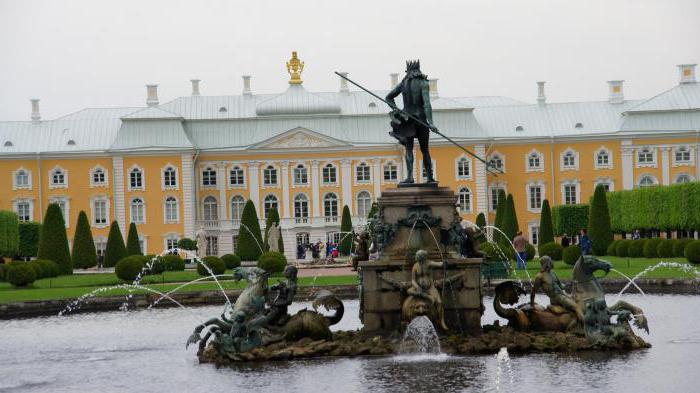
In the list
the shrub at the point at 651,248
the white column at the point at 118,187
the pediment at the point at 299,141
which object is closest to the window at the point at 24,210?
the white column at the point at 118,187

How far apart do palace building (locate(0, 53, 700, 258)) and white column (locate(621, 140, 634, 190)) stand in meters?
0.05

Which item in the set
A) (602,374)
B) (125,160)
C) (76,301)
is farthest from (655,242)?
(125,160)

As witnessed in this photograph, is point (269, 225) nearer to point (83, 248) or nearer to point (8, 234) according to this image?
point (8, 234)

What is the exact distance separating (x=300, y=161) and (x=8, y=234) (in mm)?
21581

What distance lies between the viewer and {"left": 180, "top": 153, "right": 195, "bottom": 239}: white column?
76688 millimetres

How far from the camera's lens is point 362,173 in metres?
78.7

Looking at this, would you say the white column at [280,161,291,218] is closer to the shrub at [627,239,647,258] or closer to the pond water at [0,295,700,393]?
the shrub at [627,239,647,258]

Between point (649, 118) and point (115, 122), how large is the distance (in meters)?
27.4

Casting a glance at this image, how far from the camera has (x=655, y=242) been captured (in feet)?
153

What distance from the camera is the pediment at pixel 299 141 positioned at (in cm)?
7794

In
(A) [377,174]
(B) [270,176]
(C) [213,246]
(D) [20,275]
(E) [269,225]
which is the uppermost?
(B) [270,176]

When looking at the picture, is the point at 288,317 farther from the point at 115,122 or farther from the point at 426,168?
the point at 115,122

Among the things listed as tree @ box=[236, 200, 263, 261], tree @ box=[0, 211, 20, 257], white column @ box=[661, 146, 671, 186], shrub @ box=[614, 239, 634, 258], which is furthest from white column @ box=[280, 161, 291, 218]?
shrub @ box=[614, 239, 634, 258]

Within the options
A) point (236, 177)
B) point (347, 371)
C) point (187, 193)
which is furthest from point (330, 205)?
point (347, 371)
